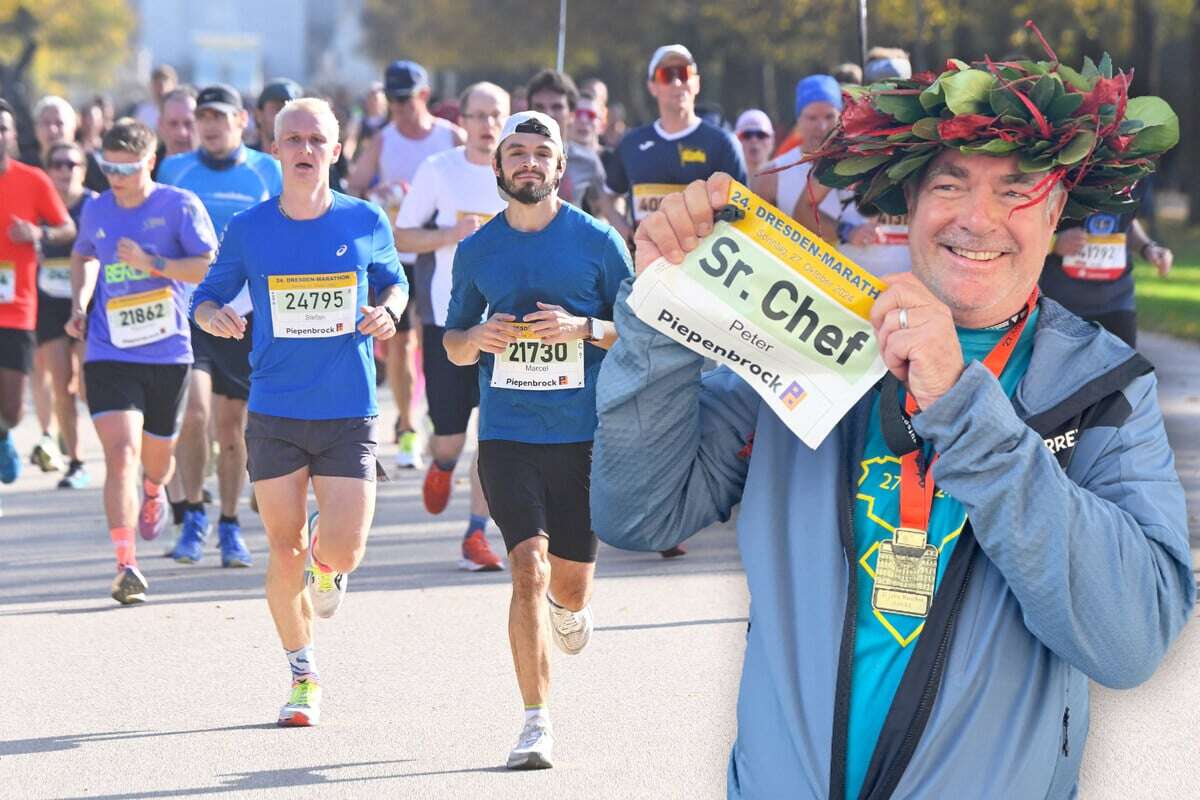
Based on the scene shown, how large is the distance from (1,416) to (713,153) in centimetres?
460

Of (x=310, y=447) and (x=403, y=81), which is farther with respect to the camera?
(x=403, y=81)

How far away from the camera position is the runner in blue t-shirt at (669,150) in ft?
35.2

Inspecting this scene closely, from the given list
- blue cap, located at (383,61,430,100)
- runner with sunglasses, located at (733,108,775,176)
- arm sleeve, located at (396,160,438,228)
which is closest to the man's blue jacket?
arm sleeve, located at (396,160,438,228)

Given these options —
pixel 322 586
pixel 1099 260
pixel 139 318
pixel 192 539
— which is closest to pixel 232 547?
pixel 192 539

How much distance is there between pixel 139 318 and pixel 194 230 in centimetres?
48

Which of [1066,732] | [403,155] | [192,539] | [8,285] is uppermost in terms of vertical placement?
[1066,732]

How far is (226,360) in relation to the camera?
32.9ft

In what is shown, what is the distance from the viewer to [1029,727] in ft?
8.86

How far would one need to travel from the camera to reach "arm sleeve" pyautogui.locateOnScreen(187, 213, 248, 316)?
290 inches

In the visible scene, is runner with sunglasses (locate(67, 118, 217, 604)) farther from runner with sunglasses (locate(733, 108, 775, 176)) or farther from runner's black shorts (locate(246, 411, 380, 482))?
runner with sunglasses (locate(733, 108, 775, 176))

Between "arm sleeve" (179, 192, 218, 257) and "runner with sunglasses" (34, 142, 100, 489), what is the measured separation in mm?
3622

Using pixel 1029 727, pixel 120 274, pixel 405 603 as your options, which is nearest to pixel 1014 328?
pixel 1029 727

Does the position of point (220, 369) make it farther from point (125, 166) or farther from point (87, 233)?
point (125, 166)

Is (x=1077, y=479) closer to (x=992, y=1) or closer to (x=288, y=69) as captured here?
(x=992, y=1)
